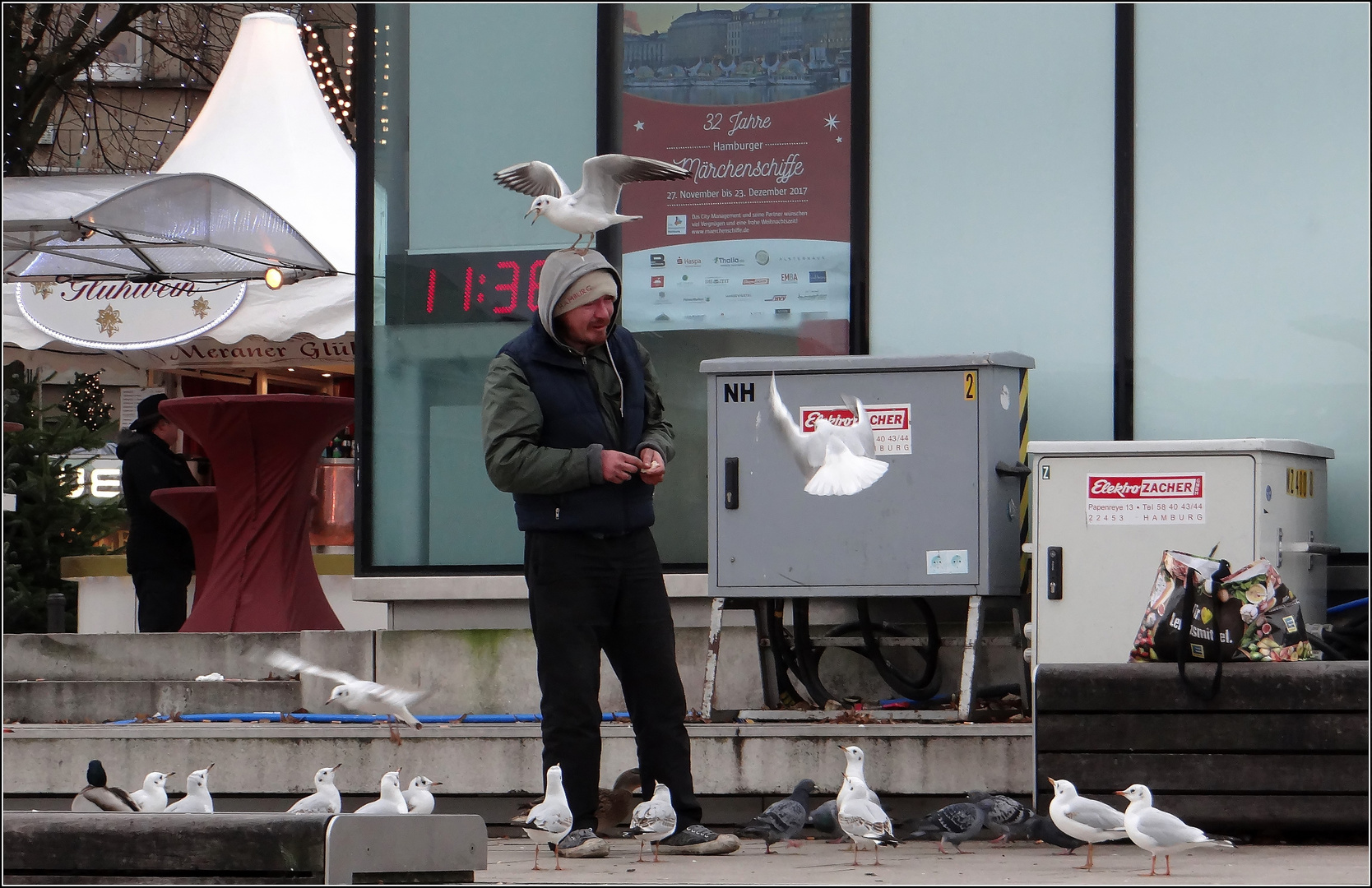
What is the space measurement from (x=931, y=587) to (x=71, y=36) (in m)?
13.4

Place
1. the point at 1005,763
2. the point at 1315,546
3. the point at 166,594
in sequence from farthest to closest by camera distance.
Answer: the point at 166,594 → the point at 1315,546 → the point at 1005,763

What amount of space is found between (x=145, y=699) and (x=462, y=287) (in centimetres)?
265

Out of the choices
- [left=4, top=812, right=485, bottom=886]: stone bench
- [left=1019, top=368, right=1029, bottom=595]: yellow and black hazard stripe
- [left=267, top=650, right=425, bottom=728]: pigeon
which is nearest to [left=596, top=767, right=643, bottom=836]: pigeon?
[left=267, top=650, right=425, bottom=728]: pigeon

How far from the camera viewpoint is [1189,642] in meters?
5.80

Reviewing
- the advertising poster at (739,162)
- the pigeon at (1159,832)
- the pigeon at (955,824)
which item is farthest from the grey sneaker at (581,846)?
the advertising poster at (739,162)

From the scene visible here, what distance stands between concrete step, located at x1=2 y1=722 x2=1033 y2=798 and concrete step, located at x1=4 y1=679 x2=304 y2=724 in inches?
36.8

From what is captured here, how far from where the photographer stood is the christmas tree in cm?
1897

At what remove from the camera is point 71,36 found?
17.1 meters

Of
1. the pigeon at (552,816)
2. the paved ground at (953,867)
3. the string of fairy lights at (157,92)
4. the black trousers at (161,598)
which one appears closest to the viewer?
the paved ground at (953,867)

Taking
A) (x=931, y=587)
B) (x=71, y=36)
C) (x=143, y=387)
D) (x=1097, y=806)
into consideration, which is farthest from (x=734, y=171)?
(x=71, y=36)

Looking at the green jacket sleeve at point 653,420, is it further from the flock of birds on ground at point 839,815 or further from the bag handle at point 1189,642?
the bag handle at point 1189,642

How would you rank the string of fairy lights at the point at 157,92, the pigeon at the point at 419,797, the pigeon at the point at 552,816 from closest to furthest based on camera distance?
the pigeon at the point at 552,816 < the pigeon at the point at 419,797 < the string of fairy lights at the point at 157,92

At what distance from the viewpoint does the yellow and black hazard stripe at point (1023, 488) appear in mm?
7258

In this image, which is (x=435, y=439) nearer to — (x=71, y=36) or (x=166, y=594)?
(x=166, y=594)
